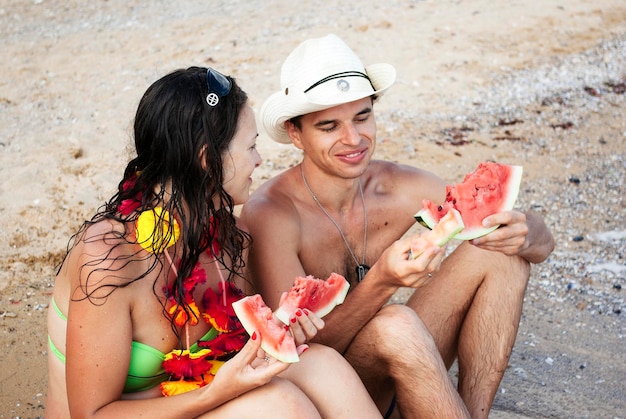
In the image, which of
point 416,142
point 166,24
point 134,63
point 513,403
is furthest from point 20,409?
point 166,24

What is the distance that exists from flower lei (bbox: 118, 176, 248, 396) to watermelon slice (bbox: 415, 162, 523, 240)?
992 millimetres

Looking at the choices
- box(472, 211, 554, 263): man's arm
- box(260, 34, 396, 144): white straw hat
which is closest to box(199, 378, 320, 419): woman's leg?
box(472, 211, 554, 263): man's arm

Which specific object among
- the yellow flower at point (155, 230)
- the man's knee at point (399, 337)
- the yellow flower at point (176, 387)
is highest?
the yellow flower at point (155, 230)

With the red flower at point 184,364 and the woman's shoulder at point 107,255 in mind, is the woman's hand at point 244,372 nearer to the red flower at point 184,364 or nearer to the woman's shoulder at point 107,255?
the red flower at point 184,364

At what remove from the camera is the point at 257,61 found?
9812mm

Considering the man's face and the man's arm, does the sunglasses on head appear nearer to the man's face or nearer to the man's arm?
the man's face

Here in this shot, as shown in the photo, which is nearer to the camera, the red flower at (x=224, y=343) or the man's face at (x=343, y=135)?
the red flower at (x=224, y=343)

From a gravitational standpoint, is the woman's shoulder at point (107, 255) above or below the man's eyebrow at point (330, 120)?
above

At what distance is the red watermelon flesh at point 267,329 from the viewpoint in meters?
3.18

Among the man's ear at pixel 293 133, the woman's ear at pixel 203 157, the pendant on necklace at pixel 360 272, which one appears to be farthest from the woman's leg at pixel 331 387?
the man's ear at pixel 293 133

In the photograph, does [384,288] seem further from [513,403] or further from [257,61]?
[257,61]

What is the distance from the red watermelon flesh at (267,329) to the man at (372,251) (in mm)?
653

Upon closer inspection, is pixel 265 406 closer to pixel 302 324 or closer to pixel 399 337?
pixel 302 324

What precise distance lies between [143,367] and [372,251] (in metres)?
1.85
